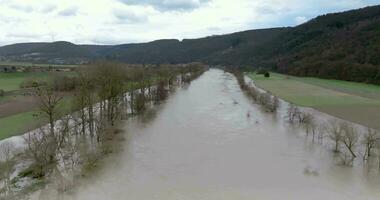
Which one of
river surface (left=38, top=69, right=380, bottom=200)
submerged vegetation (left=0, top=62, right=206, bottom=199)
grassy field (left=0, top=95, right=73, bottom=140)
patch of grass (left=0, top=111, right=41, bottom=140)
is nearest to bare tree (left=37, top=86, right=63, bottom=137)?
submerged vegetation (left=0, top=62, right=206, bottom=199)

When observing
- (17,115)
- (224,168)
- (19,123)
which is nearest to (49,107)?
(19,123)

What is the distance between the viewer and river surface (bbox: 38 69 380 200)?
69.5 feet

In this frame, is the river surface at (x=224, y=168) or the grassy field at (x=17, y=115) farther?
the grassy field at (x=17, y=115)

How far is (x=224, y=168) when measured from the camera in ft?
83.4

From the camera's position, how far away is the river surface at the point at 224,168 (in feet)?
69.5

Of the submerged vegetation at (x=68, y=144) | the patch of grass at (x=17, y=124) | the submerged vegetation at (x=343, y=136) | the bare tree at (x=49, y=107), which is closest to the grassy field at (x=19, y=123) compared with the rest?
the patch of grass at (x=17, y=124)

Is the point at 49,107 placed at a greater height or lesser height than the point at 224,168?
greater

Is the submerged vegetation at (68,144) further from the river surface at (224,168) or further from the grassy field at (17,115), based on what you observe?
the grassy field at (17,115)

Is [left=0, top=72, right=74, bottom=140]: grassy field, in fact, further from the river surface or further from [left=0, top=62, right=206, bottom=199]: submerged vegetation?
the river surface

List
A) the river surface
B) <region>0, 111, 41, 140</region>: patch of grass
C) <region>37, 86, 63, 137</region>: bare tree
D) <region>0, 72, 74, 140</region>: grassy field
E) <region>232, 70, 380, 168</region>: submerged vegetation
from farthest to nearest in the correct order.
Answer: <region>0, 72, 74, 140</region>: grassy field
<region>0, 111, 41, 140</region>: patch of grass
<region>37, 86, 63, 137</region>: bare tree
<region>232, 70, 380, 168</region>: submerged vegetation
the river surface

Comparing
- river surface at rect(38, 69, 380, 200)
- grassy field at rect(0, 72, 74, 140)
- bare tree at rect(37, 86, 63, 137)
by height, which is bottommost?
river surface at rect(38, 69, 380, 200)

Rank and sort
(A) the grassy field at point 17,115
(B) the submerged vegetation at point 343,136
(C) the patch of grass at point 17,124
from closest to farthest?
(B) the submerged vegetation at point 343,136 < (C) the patch of grass at point 17,124 < (A) the grassy field at point 17,115

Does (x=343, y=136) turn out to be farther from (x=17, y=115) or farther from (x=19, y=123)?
(x=17, y=115)

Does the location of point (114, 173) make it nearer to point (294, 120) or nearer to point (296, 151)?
point (296, 151)
